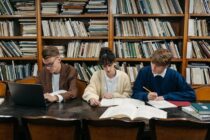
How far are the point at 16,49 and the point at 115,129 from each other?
8.16 feet

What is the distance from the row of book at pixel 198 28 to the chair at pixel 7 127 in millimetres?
2494

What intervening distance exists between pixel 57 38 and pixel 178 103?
1904mm

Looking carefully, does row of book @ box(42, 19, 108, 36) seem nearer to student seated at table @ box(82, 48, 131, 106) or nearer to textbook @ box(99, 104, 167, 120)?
student seated at table @ box(82, 48, 131, 106)

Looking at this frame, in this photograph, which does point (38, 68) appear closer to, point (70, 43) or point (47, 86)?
point (70, 43)

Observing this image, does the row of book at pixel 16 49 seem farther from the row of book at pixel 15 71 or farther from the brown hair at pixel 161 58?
the brown hair at pixel 161 58

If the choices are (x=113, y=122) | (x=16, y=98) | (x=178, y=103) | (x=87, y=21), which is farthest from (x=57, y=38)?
(x=113, y=122)

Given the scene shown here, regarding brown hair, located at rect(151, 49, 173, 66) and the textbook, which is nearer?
the textbook

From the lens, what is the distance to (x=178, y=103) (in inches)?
94.3

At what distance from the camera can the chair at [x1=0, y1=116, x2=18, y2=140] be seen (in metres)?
1.79

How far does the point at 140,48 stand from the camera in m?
3.65

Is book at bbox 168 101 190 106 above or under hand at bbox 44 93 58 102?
under

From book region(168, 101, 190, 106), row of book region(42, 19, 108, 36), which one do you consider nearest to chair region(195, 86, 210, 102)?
book region(168, 101, 190, 106)

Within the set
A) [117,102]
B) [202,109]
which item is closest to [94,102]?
[117,102]

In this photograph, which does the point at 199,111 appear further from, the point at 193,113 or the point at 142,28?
the point at 142,28
